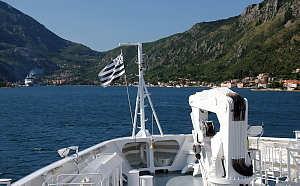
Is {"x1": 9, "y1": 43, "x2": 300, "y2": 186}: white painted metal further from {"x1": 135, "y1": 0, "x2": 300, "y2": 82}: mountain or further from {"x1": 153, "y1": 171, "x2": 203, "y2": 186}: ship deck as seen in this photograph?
{"x1": 135, "y1": 0, "x2": 300, "y2": 82}: mountain

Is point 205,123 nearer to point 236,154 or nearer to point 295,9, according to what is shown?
point 236,154

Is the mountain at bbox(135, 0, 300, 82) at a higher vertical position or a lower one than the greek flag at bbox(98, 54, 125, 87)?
higher

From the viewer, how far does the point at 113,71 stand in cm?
1148

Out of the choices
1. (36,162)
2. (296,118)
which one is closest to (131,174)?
(36,162)

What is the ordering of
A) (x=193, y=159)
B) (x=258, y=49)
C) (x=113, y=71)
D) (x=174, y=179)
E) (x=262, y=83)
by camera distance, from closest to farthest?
(x=174, y=179) → (x=193, y=159) → (x=113, y=71) → (x=262, y=83) → (x=258, y=49)

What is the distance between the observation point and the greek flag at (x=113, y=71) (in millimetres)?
11407

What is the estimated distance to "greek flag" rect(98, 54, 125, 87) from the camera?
37.4 feet

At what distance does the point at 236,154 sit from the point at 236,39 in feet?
613

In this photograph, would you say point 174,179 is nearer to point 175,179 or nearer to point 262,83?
point 175,179

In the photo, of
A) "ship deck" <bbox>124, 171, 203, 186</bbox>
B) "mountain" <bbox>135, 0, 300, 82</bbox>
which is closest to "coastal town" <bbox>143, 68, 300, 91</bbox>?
"mountain" <bbox>135, 0, 300, 82</bbox>

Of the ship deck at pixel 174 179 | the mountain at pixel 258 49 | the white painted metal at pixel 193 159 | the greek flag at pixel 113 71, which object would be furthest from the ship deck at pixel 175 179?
the mountain at pixel 258 49

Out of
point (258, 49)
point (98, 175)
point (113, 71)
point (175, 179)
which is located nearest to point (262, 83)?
point (258, 49)

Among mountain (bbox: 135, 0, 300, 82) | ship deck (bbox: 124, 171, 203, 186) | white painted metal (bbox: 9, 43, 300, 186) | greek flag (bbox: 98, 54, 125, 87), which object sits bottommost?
ship deck (bbox: 124, 171, 203, 186)

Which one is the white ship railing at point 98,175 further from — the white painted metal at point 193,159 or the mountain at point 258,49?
the mountain at point 258,49
